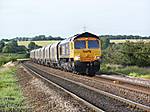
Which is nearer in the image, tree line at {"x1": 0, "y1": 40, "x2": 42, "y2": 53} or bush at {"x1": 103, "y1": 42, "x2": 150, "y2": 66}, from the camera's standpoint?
bush at {"x1": 103, "y1": 42, "x2": 150, "y2": 66}

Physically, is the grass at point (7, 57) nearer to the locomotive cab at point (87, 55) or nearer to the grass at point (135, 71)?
the grass at point (135, 71)

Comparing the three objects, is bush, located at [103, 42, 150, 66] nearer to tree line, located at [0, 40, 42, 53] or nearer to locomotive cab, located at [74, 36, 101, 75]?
locomotive cab, located at [74, 36, 101, 75]

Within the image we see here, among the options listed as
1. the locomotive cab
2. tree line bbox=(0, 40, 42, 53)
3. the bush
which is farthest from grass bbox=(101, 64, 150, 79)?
tree line bbox=(0, 40, 42, 53)

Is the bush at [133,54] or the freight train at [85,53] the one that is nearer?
the freight train at [85,53]

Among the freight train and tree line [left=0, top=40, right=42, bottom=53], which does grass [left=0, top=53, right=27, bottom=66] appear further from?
the freight train

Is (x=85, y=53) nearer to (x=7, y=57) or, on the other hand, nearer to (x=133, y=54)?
(x=133, y=54)

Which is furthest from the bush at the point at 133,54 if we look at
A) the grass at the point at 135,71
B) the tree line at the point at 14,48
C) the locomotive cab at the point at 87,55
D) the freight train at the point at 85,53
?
the tree line at the point at 14,48

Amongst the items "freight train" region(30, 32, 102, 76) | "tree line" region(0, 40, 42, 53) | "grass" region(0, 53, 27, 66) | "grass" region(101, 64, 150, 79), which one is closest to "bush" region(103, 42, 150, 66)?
"grass" region(101, 64, 150, 79)

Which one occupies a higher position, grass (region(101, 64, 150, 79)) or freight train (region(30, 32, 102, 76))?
freight train (region(30, 32, 102, 76))

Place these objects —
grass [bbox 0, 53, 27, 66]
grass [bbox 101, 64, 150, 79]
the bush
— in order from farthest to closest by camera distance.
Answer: grass [bbox 0, 53, 27, 66] → the bush → grass [bbox 101, 64, 150, 79]

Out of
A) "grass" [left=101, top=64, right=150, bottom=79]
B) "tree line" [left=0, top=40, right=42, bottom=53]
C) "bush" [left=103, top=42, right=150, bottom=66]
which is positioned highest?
"tree line" [left=0, top=40, right=42, bottom=53]

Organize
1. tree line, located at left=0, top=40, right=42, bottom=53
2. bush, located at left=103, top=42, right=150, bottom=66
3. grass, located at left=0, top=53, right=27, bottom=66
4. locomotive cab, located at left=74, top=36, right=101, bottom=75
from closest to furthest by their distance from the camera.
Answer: locomotive cab, located at left=74, top=36, right=101, bottom=75
bush, located at left=103, top=42, right=150, bottom=66
grass, located at left=0, top=53, right=27, bottom=66
tree line, located at left=0, top=40, right=42, bottom=53

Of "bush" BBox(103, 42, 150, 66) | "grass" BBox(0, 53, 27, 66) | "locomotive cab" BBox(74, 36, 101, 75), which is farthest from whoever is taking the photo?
"grass" BBox(0, 53, 27, 66)

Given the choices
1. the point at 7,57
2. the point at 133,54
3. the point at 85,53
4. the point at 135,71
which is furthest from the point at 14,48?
the point at 85,53
